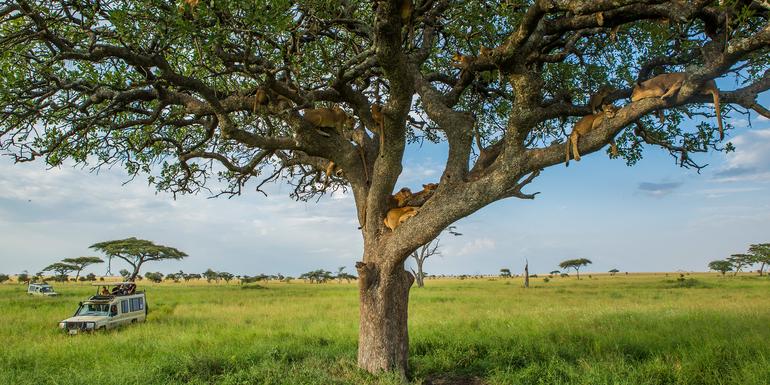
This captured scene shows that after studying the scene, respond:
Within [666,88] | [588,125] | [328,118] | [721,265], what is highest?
[328,118]

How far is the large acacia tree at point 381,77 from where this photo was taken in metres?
6.27

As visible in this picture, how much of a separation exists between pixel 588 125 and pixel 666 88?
1077mm

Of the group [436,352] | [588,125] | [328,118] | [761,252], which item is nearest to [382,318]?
[436,352]

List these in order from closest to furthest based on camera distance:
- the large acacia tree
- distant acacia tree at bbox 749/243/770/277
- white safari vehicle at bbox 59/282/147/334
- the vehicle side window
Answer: the large acacia tree, white safari vehicle at bbox 59/282/147/334, the vehicle side window, distant acacia tree at bbox 749/243/770/277

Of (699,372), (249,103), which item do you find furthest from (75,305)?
(699,372)

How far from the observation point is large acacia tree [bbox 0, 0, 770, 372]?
6.27m

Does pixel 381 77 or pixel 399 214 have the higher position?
pixel 381 77

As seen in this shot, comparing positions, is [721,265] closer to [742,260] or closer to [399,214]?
[742,260]

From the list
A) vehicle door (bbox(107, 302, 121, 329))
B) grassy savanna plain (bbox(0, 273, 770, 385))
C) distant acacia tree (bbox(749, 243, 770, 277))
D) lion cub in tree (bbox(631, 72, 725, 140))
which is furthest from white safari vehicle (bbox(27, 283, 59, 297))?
distant acacia tree (bbox(749, 243, 770, 277))

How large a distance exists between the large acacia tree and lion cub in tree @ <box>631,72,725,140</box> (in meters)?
0.13

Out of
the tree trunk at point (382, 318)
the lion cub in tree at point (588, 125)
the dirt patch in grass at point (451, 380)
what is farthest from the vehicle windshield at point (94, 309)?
the lion cub in tree at point (588, 125)

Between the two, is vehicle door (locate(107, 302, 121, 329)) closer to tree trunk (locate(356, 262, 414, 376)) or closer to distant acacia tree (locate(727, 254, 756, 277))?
tree trunk (locate(356, 262, 414, 376))

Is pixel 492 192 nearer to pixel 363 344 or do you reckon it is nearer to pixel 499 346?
pixel 363 344

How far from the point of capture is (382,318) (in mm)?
8203
